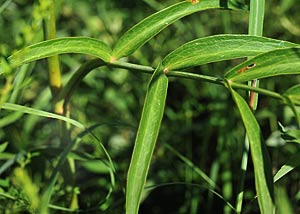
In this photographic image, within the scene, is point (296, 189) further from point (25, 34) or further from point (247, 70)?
point (25, 34)

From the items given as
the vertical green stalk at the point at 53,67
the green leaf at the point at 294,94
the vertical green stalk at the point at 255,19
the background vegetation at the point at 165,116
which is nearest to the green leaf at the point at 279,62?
the green leaf at the point at 294,94

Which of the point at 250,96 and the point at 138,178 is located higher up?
the point at 250,96

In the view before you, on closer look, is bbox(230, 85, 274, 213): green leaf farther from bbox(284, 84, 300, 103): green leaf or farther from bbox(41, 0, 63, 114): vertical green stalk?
bbox(41, 0, 63, 114): vertical green stalk

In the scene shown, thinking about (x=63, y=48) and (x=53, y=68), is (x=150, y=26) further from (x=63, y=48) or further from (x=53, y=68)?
(x=53, y=68)

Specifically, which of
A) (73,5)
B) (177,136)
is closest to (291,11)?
(177,136)

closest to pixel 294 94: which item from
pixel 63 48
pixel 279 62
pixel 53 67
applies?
pixel 279 62

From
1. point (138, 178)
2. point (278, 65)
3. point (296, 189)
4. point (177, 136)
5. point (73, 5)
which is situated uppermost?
point (73, 5)

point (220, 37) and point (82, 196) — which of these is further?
point (82, 196)
